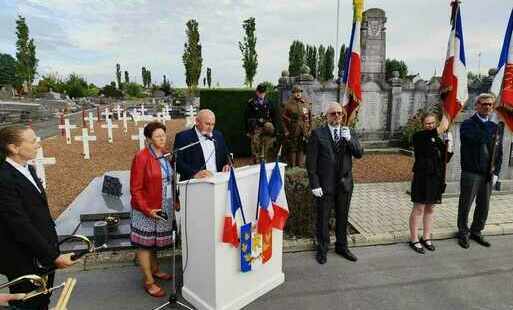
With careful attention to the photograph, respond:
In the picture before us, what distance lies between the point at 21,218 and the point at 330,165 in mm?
3314

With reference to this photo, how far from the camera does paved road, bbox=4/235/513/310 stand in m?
3.76

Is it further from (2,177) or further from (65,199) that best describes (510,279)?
(65,199)

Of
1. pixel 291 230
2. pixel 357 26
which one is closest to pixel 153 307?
pixel 291 230

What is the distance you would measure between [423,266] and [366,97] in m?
9.63

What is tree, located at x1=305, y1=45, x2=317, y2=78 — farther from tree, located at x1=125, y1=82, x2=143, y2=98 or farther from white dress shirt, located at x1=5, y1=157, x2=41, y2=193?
white dress shirt, located at x1=5, y1=157, x2=41, y2=193

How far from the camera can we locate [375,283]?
13.9 ft

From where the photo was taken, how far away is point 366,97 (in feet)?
43.9

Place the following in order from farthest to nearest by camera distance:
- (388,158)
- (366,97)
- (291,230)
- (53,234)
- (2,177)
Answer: (366,97) < (388,158) < (291,230) < (53,234) < (2,177)

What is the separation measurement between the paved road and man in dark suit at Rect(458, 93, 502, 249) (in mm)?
531

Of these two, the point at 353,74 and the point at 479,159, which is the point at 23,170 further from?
the point at 479,159

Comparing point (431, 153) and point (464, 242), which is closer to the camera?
point (431, 153)

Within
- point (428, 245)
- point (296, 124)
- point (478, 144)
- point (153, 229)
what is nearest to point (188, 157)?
point (153, 229)

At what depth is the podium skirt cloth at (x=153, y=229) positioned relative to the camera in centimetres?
375

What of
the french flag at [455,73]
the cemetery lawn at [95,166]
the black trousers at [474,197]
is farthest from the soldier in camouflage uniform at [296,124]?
the black trousers at [474,197]
